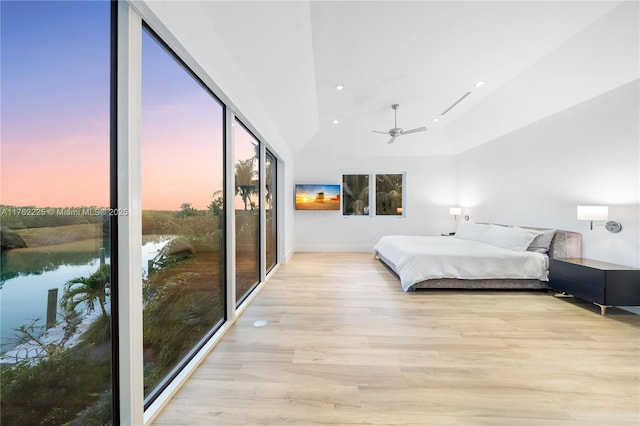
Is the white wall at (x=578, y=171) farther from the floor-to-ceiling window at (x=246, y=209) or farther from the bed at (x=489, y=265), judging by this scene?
the floor-to-ceiling window at (x=246, y=209)

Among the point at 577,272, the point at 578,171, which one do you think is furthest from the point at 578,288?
the point at 578,171

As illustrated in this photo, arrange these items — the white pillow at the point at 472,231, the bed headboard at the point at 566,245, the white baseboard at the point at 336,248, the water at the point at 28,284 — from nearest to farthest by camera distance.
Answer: the water at the point at 28,284
the bed headboard at the point at 566,245
the white pillow at the point at 472,231
the white baseboard at the point at 336,248

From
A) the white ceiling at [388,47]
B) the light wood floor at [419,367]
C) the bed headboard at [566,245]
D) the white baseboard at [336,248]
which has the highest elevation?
the white ceiling at [388,47]

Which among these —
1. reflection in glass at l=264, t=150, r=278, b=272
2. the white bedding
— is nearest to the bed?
the white bedding

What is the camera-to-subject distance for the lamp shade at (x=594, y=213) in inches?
119

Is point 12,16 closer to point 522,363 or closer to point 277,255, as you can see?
point 522,363

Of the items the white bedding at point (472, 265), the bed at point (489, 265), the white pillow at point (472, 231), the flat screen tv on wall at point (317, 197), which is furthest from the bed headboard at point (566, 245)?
the flat screen tv on wall at point (317, 197)

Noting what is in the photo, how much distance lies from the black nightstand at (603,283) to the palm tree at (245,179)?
4.23 meters

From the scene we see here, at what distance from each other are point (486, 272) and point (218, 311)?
3614mm

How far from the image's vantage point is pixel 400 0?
2.30 m

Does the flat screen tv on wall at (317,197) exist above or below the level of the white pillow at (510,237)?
above

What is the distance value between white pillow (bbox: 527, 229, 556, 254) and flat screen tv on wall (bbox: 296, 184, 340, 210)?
4109mm

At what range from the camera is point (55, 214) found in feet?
3.21

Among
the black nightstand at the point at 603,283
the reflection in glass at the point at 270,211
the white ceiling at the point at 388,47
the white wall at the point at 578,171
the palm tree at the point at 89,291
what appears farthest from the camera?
the reflection in glass at the point at 270,211
